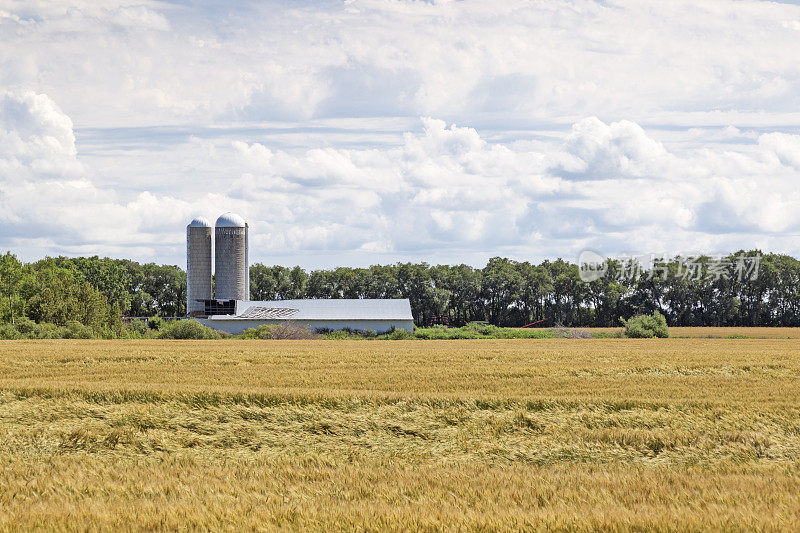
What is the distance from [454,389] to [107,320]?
4542cm

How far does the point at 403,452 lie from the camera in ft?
40.5

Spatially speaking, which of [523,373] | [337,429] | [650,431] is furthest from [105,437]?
[523,373]

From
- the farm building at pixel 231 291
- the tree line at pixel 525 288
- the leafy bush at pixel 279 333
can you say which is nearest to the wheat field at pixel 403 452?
the leafy bush at pixel 279 333

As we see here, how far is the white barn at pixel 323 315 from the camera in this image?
2557 inches

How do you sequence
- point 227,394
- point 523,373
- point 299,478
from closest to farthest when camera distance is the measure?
point 299,478 < point 227,394 < point 523,373

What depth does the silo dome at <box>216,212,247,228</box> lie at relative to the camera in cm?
7675

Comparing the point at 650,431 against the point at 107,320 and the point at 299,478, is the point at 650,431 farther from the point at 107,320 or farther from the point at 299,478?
the point at 107,320

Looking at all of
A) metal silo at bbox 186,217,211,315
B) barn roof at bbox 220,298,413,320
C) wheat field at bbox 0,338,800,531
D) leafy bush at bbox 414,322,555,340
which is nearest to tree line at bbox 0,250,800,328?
metal silo at bbox 186,217,211,315

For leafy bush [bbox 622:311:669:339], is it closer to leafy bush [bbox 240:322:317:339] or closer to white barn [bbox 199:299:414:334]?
white barn [bbox 199:299:414:334]

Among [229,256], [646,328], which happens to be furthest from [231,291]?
[646,328]

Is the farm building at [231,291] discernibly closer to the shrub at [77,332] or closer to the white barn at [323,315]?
the white barn at [323,315]

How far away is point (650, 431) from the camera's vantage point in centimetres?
1295

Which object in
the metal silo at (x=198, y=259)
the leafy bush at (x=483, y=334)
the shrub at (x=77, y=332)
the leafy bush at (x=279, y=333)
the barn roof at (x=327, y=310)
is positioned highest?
the metal silo at (x=198, y=259)

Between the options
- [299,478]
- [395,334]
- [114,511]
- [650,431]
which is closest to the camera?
[114,511]
